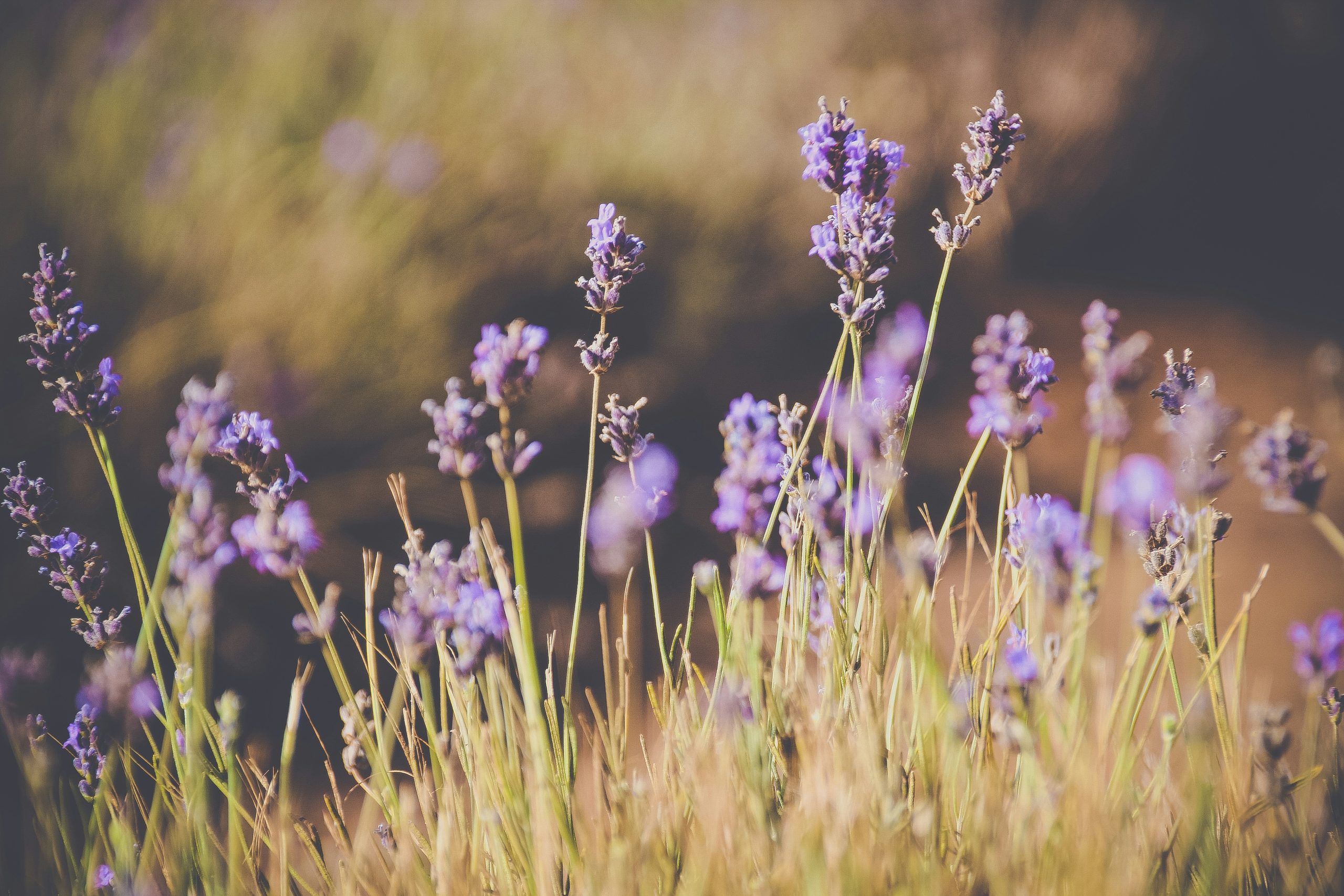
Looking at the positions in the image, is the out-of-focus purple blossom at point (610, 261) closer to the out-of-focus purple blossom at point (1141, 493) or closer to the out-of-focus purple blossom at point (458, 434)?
the out-of-focus purple blossom at point (458, 434)

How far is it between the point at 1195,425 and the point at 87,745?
124 centimetres

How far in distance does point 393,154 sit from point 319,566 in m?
1.28

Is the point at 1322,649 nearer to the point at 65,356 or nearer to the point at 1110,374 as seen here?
the point at 1110,374

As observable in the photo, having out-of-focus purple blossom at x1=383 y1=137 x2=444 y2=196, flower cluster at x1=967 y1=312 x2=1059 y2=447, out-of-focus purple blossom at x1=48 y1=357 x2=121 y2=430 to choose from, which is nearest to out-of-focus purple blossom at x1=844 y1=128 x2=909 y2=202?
flower cluster at x1=967 y1=312 x2=1059 y2=447

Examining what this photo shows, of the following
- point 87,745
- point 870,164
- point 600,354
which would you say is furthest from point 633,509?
point 87,745

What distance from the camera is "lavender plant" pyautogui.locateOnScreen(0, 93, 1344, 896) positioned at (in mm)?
746

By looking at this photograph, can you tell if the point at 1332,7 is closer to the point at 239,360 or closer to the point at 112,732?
the point at 239,360

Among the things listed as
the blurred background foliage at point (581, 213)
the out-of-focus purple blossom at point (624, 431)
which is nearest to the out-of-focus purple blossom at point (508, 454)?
the out-of-focus purple blossom at point (624, 431)

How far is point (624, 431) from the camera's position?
Result: 1012 mm

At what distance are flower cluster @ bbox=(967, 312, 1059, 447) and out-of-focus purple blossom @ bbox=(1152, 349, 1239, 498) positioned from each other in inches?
4.8

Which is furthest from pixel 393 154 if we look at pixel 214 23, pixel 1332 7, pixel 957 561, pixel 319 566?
pixel 1332 7

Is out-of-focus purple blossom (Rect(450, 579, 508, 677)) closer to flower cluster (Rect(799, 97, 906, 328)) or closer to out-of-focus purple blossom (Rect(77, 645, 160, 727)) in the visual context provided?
out-of-focus purple blossom (Rect(77, 645, 160, 727))

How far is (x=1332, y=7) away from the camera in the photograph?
3799mm

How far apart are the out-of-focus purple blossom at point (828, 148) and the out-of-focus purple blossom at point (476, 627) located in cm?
61
